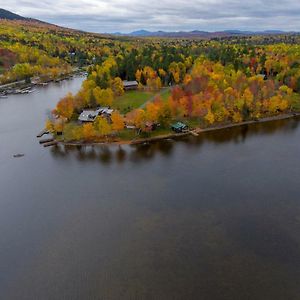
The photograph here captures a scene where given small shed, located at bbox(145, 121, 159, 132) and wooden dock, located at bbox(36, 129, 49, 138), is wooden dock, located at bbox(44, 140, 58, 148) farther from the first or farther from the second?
small shed, located at bbox(145, 121, 159, 132)

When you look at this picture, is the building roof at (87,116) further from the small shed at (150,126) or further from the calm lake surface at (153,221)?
the small shed at (150,126)

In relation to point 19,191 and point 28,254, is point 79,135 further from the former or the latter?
point 28,254

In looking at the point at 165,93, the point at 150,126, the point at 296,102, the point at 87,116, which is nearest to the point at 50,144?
the point at 87,116

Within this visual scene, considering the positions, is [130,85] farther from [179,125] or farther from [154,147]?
[154,147]

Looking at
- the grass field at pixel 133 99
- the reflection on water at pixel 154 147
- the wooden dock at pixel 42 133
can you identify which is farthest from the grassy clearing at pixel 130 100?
the reflection on water at pixel 154 147

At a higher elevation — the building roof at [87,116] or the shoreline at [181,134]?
the building roof at [87,116]

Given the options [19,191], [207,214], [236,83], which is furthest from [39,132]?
[236,83]

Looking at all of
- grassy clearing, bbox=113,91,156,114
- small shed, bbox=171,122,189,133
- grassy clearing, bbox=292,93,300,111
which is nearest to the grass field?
grassy clearing, bbox=113,91,156,114
